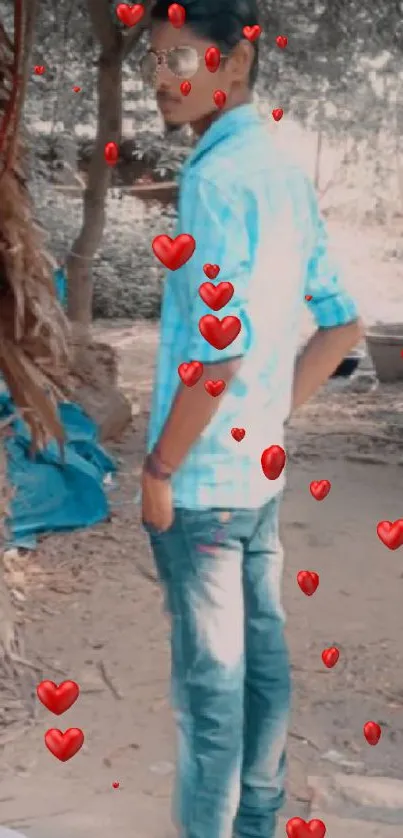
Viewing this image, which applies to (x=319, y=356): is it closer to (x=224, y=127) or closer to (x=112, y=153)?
(x=224, y=127)

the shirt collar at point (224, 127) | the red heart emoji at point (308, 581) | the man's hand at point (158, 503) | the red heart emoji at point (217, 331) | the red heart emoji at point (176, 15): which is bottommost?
the red heart emoji at point (308, 581)

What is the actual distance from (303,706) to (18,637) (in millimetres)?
421

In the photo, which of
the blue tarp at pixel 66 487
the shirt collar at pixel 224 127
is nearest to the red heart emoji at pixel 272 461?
the shirt collar at pixel 224 127

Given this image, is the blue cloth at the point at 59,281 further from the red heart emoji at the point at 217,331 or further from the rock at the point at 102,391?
the red heart emoji at the point at 217,331

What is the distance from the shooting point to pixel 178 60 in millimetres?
1081

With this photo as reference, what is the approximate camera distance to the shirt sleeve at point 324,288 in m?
1.14

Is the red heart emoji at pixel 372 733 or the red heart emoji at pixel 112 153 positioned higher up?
the red heart emoji at pixel 112 153

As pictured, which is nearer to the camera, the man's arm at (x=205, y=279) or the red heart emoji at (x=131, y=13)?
the man's arm at (x=205, y=279)

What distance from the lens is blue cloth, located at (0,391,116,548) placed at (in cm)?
200

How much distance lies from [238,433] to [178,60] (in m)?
0.37

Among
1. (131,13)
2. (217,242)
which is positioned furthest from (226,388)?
(131,13)

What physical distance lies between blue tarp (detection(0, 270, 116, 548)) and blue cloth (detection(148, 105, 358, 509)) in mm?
896

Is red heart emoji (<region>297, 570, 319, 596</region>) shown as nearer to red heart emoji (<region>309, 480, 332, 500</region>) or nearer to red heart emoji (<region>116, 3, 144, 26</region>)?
red heart emoji (<region>309, 480, 332, 500</region>)

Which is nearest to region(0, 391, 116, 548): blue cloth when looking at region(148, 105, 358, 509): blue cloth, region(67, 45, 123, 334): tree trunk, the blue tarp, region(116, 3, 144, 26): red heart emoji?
the blue tarp
